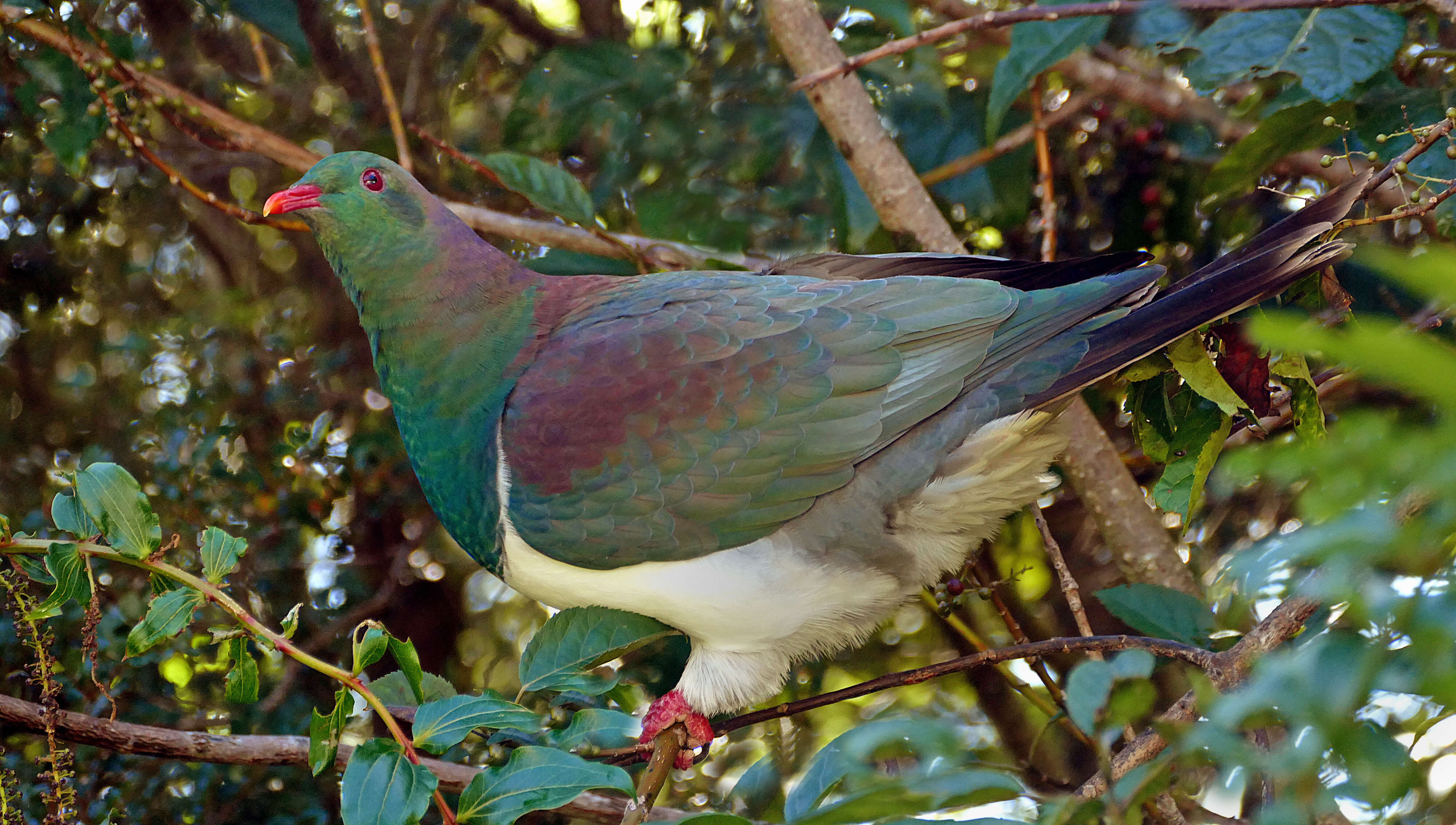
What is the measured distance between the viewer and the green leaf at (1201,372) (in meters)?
1.84

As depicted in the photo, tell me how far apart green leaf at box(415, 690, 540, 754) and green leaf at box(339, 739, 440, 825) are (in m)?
0.05

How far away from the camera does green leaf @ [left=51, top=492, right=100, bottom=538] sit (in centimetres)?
159

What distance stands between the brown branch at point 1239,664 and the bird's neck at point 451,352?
109 cm

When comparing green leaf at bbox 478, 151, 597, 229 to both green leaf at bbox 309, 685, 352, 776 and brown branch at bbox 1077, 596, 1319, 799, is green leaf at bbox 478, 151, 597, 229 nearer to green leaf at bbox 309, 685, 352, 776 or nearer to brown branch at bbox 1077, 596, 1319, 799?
green leaf at bbox 309, 685, 352, 776

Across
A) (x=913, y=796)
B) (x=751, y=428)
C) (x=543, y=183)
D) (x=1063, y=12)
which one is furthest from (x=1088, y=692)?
(x=543, y=183)

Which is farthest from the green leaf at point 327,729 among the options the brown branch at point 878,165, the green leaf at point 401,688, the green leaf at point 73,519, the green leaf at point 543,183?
the brown branch at point 878,165

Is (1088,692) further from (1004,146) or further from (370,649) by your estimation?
(1004,146)

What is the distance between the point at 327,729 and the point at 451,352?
2.58 feet

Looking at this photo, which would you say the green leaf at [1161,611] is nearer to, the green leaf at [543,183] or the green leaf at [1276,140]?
the green leaf at [1276,140]

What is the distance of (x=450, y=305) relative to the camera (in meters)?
2.14

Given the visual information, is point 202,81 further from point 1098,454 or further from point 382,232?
point 1098,454

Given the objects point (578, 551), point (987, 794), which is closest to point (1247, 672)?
point (987, 794)

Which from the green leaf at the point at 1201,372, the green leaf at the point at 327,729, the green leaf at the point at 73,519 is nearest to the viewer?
the green leaf at the point at 327,729

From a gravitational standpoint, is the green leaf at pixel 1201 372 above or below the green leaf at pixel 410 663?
below
